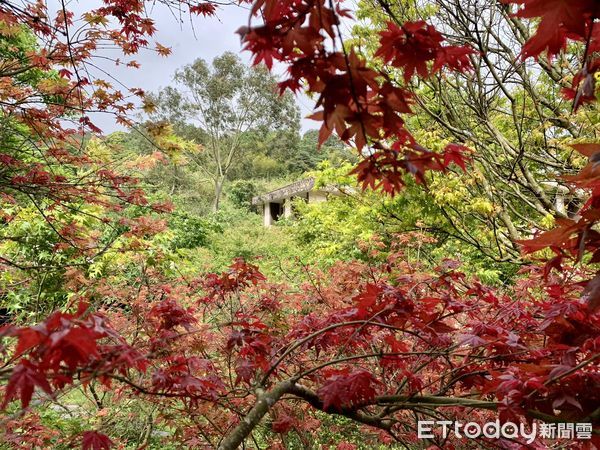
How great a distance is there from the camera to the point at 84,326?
2.87 feet

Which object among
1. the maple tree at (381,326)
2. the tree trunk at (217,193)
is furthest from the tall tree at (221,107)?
the maple tree at (381,326)

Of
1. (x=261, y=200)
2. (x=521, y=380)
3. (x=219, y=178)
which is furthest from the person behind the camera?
(x=219, y=178)

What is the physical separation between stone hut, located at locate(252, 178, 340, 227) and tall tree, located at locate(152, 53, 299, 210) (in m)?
2.58

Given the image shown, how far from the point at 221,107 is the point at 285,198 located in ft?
23.3

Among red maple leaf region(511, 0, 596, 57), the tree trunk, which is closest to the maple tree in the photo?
red maple leaf region(511, 0, 596, 57)

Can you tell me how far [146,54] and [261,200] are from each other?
56.8ft

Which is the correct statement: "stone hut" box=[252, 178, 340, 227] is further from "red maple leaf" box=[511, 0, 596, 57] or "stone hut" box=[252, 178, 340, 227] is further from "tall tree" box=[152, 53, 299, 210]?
"red maple leaf" box=[511, 0, 596, 57]

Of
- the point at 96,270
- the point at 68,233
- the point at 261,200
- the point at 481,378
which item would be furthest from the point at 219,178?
the point at 481,378

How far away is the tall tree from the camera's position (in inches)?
863

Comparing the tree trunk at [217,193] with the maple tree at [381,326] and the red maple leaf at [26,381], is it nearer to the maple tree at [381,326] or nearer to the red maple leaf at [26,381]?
the maple tree at [381,326]

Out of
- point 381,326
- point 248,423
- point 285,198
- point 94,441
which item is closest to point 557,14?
point 381,326

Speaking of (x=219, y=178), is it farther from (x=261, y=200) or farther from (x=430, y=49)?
(x=430, y=49)

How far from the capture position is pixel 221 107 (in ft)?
74.5

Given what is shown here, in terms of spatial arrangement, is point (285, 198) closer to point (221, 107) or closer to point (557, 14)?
point (221, 107)
